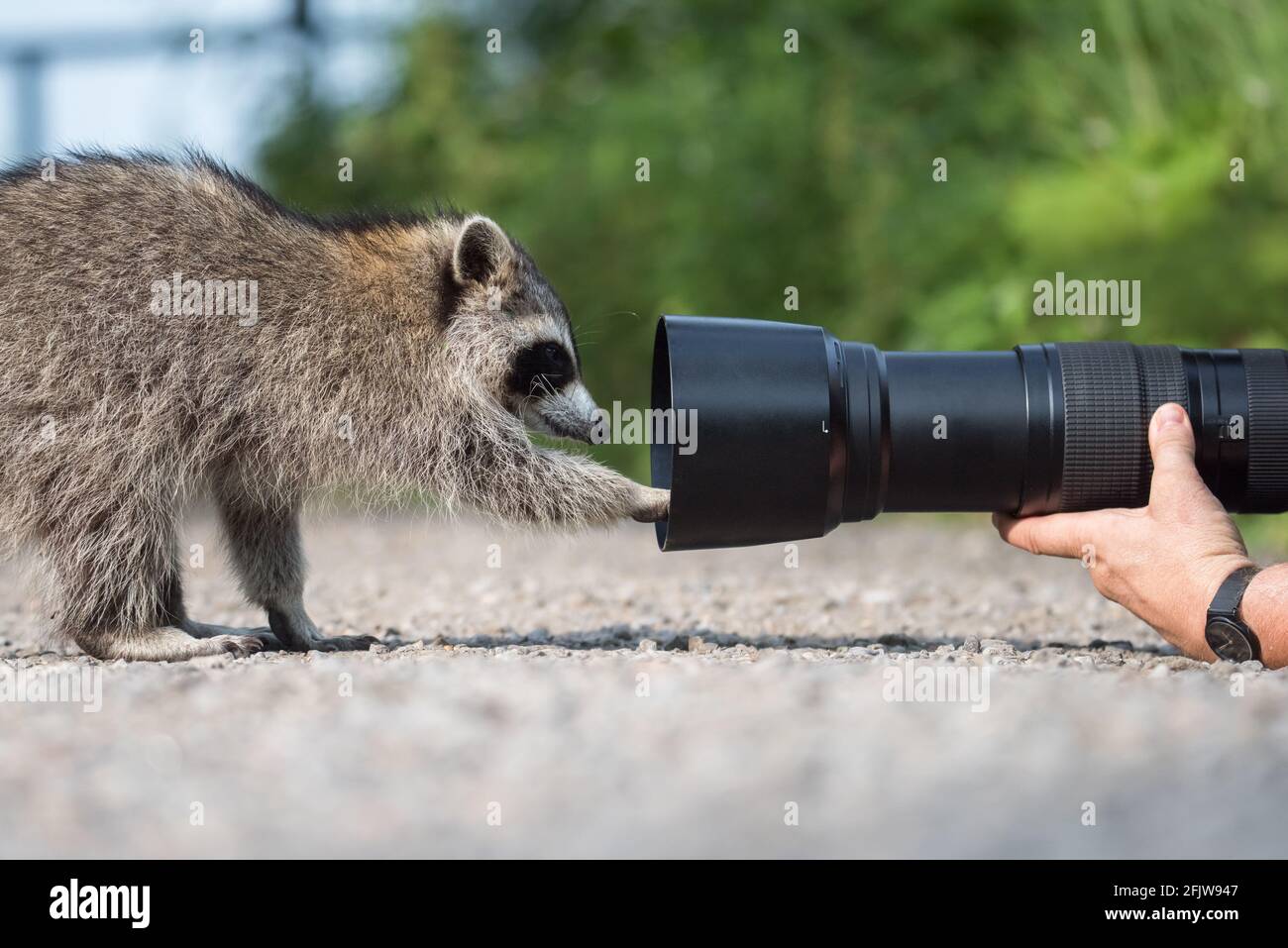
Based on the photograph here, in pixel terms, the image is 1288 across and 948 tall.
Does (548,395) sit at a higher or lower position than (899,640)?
higher

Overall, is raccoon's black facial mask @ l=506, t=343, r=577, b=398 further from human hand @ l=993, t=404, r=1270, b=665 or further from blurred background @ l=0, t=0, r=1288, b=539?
blurred background @ l=0, t=0, r=1288, b=539

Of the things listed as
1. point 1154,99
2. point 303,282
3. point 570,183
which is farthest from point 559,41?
point 303,282

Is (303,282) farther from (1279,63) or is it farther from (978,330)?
(1279,63)

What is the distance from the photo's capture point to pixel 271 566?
16.2ft

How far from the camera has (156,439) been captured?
4.32 m

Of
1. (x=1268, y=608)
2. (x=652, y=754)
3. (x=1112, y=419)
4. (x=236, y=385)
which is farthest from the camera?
(x=236, y=385)

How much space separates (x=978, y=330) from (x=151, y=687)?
7582mm

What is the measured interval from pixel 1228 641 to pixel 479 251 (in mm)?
2705

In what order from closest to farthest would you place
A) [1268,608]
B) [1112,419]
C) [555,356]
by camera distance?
[1268,608] < [1112,419] < [555,356]

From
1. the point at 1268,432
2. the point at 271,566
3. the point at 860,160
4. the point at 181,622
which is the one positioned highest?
the point at 860,160

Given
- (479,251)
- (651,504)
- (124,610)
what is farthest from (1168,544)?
(124,610)

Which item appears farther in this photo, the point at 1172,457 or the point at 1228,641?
the point at 1172,457

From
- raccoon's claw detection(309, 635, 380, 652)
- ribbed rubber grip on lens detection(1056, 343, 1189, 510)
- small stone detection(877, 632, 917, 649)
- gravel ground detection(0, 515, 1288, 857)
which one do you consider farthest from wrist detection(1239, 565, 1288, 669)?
raccoon's claw detection(309, 635, 380, 652)

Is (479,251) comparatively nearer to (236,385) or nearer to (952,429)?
(236,385)
